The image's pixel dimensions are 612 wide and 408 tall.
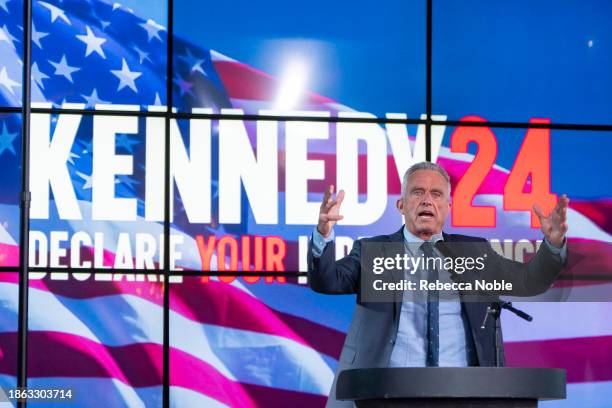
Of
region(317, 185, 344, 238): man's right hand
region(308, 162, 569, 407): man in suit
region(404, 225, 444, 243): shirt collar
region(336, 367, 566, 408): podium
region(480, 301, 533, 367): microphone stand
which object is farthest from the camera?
region(404, 225, 444, 243): shirt collar

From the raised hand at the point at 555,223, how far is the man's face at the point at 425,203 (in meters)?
0.59

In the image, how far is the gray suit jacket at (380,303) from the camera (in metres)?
4.19

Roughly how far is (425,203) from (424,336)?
0.54 m

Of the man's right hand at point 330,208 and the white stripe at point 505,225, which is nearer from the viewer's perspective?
the man's right hand at point 330,208

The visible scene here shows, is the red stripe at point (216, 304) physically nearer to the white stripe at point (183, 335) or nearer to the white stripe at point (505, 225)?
the white stripe at point (183, 335)

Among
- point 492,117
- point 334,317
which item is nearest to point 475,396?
point 334,317

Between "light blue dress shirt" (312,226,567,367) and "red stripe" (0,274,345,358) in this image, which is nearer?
"light blue dress shirt" (312,226,567,367)

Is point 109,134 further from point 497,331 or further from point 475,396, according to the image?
point 475,396

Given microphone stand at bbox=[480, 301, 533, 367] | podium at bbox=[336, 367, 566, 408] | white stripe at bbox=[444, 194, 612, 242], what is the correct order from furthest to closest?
white stripe at bbox=[444, 194, 612, 242]
microphone stand at bbox=[480, 301, 533, 367]
podium at bbox=[336, 367, 566, 408]

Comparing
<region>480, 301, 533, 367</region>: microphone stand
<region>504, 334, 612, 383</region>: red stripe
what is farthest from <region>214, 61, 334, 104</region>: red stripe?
<region>480, 301, 533, 367</region>: microphone stand

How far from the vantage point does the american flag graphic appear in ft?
20.9

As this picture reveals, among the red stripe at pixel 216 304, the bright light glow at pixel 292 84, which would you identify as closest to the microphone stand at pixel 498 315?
the red stripe at pixel 216 304

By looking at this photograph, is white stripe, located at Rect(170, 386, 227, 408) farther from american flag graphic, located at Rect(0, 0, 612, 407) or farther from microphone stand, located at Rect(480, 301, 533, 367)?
microphone stand, located at Rect(480, 301, 533, 367)

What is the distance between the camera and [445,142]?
673 centimetres
